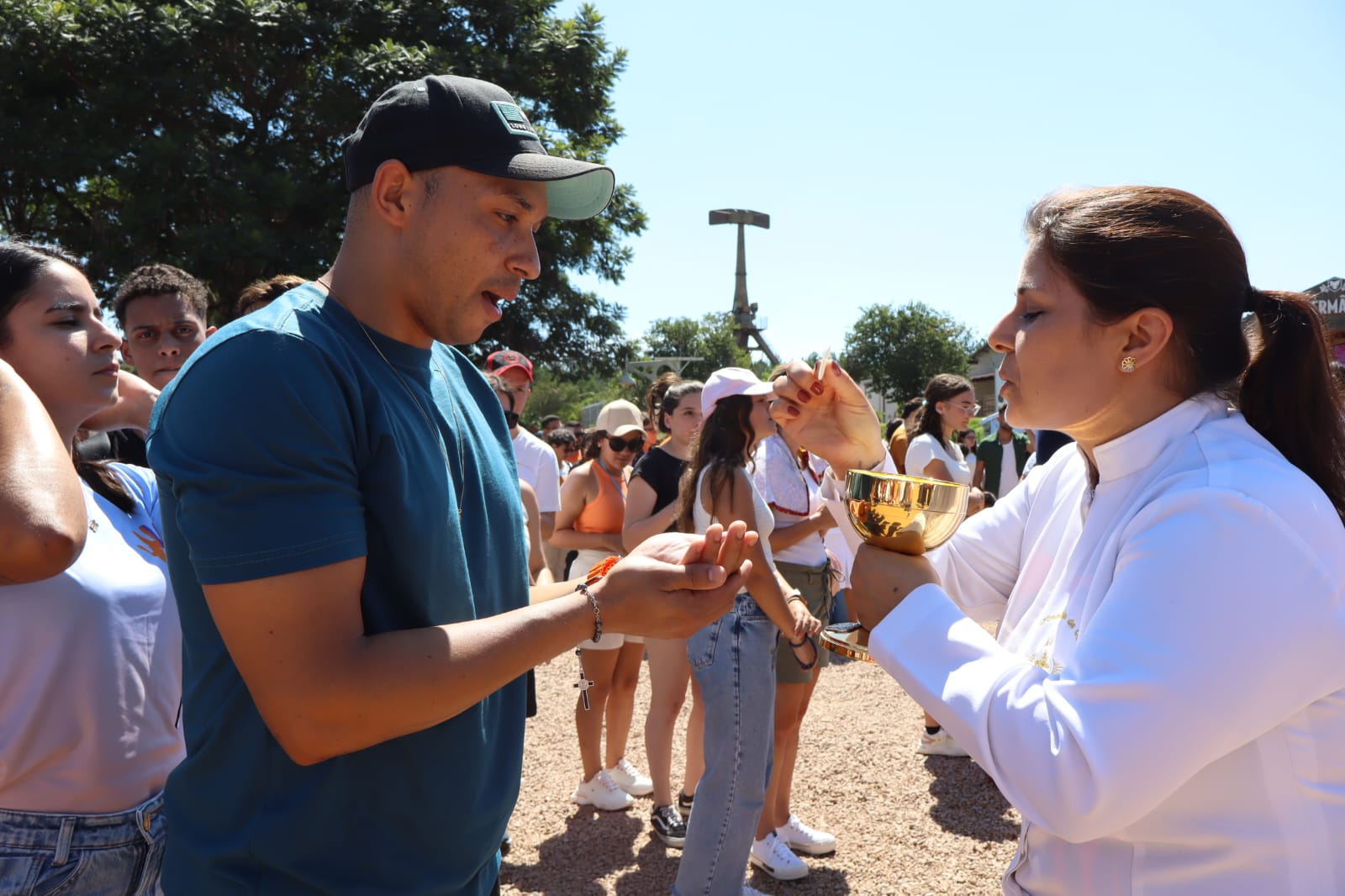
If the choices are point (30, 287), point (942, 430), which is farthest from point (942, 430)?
point (30, 287)

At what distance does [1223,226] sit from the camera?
1766 mm

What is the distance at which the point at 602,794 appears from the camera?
541 cm

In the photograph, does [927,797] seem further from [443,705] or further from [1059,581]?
[443,705]

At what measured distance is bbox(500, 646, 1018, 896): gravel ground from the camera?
455 cm

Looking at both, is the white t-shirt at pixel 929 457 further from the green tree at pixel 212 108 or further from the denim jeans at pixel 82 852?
the green tree at pixel 212 108

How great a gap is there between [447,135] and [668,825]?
428 centimetres

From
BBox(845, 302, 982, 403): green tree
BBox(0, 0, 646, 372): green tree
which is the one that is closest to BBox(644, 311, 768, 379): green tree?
BBox(845, 302, 982, 403): green tree

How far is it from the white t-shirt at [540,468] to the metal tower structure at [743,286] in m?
40.5

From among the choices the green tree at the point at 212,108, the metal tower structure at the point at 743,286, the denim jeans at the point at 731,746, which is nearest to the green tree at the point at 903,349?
the metal tower structure at the point at 743,286

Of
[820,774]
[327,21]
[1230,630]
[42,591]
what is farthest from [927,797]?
[327,21]

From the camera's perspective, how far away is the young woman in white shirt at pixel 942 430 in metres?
6.99

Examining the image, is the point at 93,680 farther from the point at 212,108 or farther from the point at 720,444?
the point at 212,108

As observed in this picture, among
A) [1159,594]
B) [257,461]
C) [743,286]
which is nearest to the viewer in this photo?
[257,461]

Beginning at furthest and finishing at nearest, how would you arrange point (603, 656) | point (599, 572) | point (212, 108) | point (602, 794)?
point (212, 108), point (603, 656), point (602, 794), point (599, 572)
